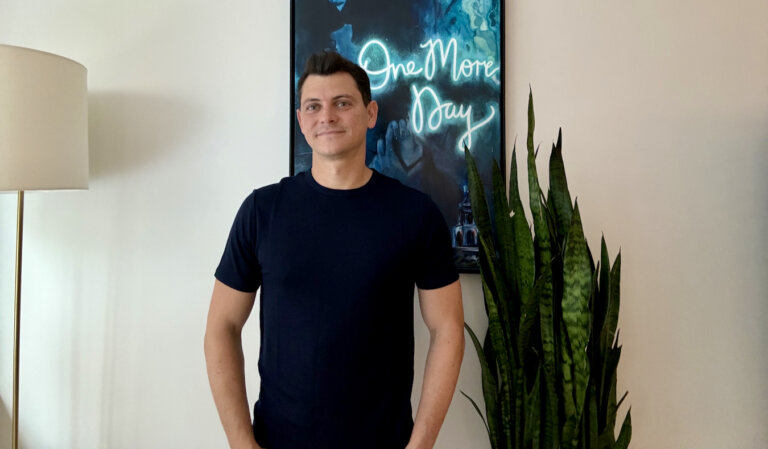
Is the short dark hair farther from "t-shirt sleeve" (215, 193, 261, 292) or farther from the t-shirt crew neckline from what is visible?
"t-shirt sleeve" (215, 193, 261, 292)

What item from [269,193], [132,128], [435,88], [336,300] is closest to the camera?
[336,300]

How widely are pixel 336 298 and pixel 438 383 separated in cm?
36

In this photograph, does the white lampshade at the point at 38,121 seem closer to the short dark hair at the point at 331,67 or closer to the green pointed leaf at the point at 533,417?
the short dark hair at the point at 331,67

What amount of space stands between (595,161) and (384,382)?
1.04m

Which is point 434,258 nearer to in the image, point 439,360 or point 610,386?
point 439,360

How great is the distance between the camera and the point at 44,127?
1.26 metres

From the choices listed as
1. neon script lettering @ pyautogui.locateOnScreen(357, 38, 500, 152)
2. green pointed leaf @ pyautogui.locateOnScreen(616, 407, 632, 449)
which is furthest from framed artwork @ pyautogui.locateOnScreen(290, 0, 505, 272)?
green pointed leaf @ pyautogui.locateOnScreen(616, 407, 632, 449)

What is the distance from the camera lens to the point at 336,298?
110 centimetres

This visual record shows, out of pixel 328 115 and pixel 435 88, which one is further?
pixel 435 88

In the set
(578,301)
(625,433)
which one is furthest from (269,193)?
(625,433)

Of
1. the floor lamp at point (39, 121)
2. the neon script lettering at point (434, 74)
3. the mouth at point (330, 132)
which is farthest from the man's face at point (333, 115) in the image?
the floor lamp at point (39, 121)

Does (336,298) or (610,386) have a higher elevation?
(336,298)

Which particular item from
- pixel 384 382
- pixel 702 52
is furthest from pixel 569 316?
pixel 702 52

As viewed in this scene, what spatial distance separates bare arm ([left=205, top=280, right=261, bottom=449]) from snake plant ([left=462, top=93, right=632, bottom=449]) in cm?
70
